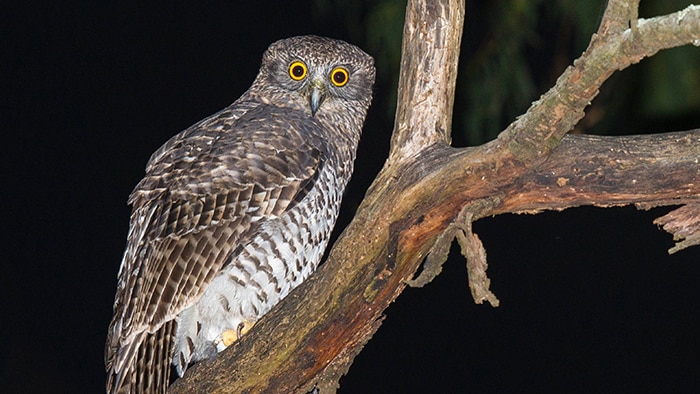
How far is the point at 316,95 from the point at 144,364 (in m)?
1.15

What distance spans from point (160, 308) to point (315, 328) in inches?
20.2

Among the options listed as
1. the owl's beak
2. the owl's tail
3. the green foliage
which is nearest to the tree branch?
the owl's tail

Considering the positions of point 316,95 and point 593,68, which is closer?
point 593,68

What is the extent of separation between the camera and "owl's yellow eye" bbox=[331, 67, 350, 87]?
319cm

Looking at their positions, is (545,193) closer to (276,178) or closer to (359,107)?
(276,178)

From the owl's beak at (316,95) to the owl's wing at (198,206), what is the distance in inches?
9.0

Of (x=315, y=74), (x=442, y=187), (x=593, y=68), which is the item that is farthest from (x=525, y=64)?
(x=593, y=68)

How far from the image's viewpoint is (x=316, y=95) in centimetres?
311

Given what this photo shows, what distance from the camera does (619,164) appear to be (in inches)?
73.8

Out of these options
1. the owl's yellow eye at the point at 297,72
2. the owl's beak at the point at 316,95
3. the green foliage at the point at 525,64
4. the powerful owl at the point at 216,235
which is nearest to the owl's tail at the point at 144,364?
the powerful owl at the point at 216,235

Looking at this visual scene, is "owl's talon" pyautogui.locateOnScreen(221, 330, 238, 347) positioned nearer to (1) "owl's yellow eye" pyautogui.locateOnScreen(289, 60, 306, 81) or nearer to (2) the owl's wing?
(2) the owl's wing

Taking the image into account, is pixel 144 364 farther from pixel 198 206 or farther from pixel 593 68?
pixel 593 68

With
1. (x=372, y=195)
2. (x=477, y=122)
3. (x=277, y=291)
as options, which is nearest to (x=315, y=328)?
(x=372, y=195)

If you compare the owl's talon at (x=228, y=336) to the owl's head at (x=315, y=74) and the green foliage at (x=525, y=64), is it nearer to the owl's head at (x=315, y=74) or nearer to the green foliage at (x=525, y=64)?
the owl's head at (x=315, y=74)
